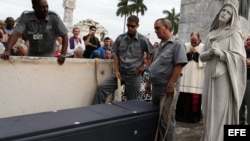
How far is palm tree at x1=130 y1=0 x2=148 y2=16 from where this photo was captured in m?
46.1

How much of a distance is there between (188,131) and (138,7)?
144 ft

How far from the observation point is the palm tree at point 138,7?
46.1 metres

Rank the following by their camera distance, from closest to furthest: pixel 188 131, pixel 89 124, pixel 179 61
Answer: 1. pixel 89 124
2. pixel 179 61
3. pixel 188 131

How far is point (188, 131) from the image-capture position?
14.5 feet

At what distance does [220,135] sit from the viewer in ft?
10.6

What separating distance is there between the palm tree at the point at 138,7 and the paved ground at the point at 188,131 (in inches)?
1690

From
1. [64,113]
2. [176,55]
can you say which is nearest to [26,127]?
[64,113]

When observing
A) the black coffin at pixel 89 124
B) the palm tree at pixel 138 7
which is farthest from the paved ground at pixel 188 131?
the palm tree at pixel 138 7

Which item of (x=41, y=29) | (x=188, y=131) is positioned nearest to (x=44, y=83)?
(x=41, y=29)

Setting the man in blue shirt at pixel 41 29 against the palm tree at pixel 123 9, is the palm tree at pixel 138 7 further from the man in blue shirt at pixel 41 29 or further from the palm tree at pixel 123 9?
the man in blue shirt at pixel 41 29

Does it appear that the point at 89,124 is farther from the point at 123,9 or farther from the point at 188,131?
the point at 123,9

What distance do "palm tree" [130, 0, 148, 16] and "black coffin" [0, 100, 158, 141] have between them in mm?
44585

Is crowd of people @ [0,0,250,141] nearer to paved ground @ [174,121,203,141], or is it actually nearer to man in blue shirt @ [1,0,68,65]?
man in blue shirt @ [1,0,68,65]

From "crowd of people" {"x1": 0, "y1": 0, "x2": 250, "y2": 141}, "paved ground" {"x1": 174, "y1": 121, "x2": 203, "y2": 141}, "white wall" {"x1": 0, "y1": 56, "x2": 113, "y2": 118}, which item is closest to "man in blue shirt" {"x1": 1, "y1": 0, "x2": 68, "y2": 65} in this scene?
"crowd of people" {"x1": 0, "y1": 0, "x2": 250, "y2": 141}
